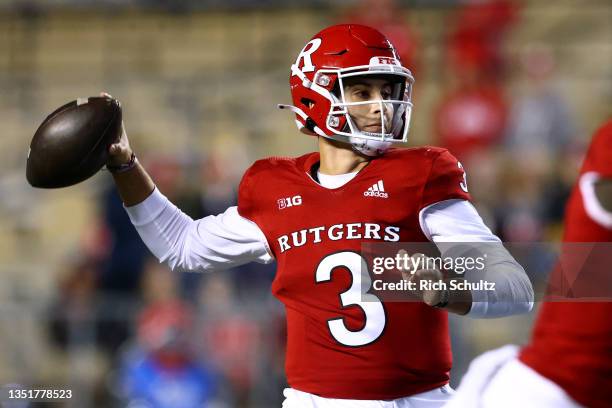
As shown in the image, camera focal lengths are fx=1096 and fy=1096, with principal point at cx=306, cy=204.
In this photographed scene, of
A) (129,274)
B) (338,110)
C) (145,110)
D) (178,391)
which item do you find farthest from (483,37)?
(338,110)

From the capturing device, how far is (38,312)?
686 centimetres

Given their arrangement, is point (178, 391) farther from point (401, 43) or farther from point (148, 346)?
point (401, 43)

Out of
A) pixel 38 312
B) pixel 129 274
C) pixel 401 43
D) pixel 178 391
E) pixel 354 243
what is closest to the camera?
pixel 354 243

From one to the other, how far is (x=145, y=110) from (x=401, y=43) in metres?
2.27

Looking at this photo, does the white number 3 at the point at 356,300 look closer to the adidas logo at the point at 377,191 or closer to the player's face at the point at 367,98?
the adidas logo at the point at 377,191

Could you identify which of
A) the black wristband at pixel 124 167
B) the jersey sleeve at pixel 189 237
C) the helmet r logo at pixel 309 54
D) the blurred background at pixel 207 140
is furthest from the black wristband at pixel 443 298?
the blurred background at pixel 207 140

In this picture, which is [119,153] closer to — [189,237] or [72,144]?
[72,144]

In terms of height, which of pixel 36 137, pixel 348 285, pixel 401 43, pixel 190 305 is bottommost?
pixel 190 305

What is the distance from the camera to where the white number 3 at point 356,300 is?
3350 millimetres

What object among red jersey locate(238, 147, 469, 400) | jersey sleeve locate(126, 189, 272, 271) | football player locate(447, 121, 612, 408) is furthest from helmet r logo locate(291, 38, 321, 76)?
football player locate(447, 121, 612, 408)

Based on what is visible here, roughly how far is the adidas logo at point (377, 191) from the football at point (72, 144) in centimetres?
93

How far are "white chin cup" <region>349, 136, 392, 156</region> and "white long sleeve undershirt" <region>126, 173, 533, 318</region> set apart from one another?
9 cm

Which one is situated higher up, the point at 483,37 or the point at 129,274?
the point at 483,37

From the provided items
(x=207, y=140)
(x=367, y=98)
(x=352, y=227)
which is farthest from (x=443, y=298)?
(x=207, y=140)
